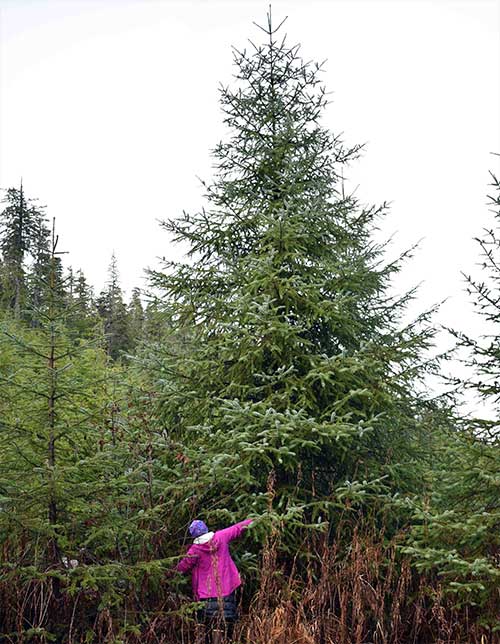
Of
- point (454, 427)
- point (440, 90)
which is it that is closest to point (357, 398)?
point (454, 427)

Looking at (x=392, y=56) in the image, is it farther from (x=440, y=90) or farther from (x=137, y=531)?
(x=137, y=531)

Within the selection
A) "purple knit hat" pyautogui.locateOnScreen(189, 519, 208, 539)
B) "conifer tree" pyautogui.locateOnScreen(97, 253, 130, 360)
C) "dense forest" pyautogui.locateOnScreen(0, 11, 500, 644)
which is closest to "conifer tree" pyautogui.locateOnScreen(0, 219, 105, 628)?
"dense forest" pyautogui.locateOnScreen(0, 11, 500, 644)

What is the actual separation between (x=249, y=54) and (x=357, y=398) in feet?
→ 17.8

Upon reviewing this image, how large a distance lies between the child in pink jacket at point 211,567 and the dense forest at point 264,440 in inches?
8.1

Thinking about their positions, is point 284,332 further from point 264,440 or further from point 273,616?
point 273,616

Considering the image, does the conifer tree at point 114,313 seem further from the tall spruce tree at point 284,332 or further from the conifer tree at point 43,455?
the conifer tree at point 43,455

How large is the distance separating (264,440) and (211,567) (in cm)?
140

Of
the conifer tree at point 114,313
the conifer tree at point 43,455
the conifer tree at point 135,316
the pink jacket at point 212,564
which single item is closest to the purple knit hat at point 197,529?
the pink jacket at point 212,564

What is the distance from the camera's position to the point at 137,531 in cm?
526

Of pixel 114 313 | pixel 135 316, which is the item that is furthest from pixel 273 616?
pixel 135 316

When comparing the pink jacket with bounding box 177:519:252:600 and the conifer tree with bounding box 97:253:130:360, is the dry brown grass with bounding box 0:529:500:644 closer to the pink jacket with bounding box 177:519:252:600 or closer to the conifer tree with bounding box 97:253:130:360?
the pink jacket with bounding box 177:519:252:600

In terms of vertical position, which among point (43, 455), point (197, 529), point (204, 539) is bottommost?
point (204, 539)

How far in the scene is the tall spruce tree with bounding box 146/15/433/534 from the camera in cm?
643

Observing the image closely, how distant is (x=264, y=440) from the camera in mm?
5852
